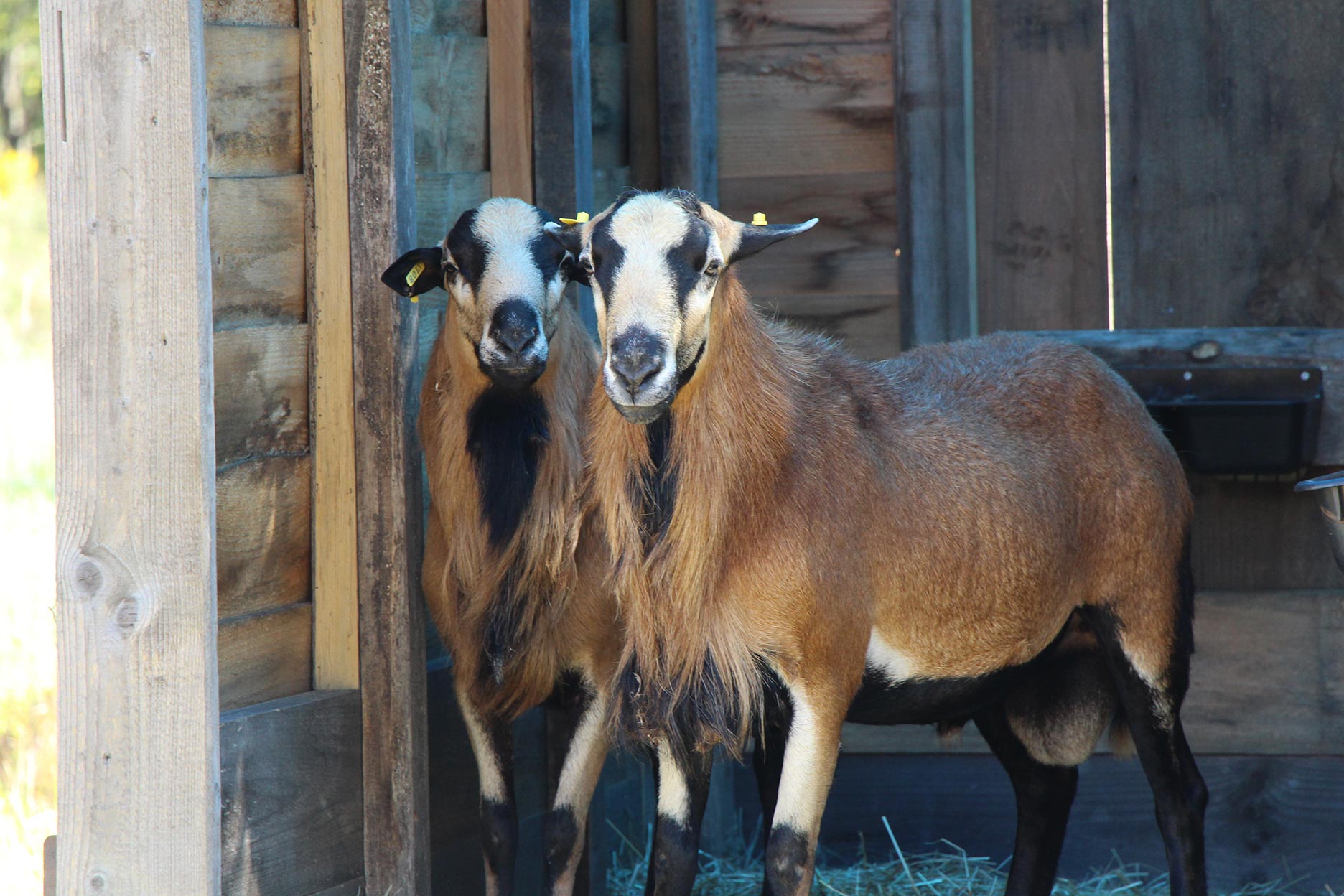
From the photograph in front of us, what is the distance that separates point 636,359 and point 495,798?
1.50 meters

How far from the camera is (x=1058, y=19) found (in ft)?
16.6

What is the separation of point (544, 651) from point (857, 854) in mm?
2017

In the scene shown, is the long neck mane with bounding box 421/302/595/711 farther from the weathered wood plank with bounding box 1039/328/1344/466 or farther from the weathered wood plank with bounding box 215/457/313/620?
the weathered wood plank with bounding box 1039/328/1344/466

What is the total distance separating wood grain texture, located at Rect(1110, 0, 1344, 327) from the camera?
16.2ft

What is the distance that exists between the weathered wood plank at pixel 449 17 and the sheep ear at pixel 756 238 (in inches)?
53.1

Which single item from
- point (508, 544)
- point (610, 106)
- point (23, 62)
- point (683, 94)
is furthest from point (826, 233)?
point (23, 62)

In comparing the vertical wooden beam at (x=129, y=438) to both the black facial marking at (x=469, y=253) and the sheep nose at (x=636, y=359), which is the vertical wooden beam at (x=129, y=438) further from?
→ the black facial marking at (x=469, y=253)

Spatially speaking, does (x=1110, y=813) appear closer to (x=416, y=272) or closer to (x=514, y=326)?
(x=514, y=326)

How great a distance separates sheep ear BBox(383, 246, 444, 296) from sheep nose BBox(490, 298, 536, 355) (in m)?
0.23

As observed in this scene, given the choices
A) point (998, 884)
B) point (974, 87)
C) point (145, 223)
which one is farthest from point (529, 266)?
point (998, 884)

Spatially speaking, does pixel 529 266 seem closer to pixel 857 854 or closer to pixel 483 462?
pixel 483 462

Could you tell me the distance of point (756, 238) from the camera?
3.59 metres

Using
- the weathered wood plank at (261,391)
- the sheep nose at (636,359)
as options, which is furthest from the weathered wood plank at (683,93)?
the sheep nose at (636,359)

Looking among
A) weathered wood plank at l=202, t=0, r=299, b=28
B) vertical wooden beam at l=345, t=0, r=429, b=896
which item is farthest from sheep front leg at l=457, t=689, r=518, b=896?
weathered wood plank at l=202, t=0, r=299, b=28
